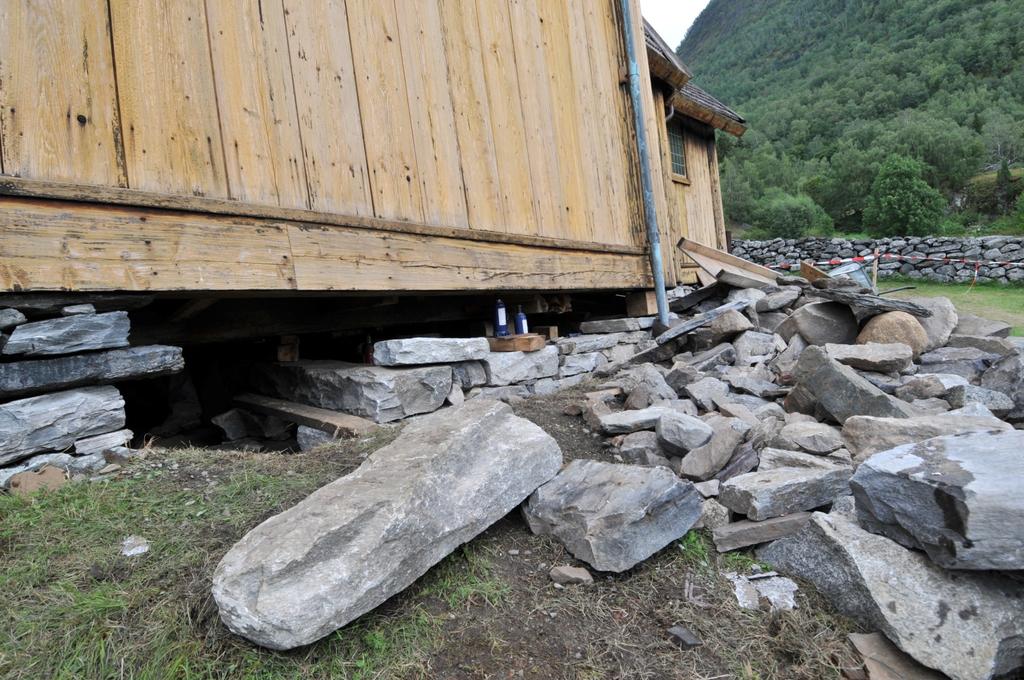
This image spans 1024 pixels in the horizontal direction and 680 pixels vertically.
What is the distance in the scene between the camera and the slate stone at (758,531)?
93.1 inches

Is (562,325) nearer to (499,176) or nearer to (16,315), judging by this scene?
(499,176)

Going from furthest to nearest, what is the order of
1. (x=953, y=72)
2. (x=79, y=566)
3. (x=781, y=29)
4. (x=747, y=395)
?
(x=781, y=29), (x=953, y=72), (x=747, y=395), (x=79, y=566)

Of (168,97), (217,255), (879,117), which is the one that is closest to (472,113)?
(168,97)

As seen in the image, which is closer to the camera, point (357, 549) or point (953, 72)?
point (357, 549)

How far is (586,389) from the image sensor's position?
4656 mm

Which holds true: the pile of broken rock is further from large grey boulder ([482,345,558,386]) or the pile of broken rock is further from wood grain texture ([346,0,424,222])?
wood grain texture ([346,0,424,222])

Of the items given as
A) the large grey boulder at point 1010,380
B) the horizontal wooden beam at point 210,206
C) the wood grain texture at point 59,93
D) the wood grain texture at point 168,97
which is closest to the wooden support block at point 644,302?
the horizontal wooden beam at point 210,206

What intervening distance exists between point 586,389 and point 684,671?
2.85 m

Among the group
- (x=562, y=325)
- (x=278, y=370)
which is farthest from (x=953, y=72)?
(x=278, y=370)

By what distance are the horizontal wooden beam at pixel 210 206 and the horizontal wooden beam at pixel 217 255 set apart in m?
0.03

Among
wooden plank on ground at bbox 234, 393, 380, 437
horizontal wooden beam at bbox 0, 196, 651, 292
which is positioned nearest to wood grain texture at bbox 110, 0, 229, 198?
horizontal wooden beam at bbox 0, 196, 651, 292

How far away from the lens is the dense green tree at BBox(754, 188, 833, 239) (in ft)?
79.6

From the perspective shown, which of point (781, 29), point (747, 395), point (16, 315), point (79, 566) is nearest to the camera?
point (79, 566)

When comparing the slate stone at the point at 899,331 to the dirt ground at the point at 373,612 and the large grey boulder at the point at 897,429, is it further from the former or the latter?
the dirt ground at the point at 373,612
